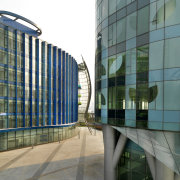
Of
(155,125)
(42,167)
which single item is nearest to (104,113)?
(155,125)

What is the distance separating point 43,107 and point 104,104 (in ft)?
74.2

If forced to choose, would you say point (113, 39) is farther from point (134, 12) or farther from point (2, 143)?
point (2, 143)

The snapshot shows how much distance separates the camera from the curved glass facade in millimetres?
11102

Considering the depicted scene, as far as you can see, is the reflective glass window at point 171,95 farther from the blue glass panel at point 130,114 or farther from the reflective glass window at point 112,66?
the reflective glass window at point 112,66

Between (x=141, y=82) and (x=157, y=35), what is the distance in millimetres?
4106

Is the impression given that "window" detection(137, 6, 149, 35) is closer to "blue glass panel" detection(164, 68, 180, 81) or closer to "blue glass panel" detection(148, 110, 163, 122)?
"blue glass panel" detection(164, 68, 180, 81)

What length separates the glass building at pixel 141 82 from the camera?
11.1 metres

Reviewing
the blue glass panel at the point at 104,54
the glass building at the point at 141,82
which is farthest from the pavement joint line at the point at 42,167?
the blue glass panel at the point at 104,54

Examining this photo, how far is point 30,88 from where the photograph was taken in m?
32.5

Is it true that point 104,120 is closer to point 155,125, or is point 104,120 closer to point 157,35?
point 155,125

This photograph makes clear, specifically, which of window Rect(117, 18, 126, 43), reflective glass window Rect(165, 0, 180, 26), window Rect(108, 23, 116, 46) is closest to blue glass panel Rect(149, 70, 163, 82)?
reflective glass window Rect(165, 0, 180, 26)

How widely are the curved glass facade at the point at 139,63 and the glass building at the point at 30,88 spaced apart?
67.8 feet

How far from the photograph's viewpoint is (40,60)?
34.6 metres

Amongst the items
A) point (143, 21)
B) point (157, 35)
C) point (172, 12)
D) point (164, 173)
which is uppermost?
point (143, 21)
